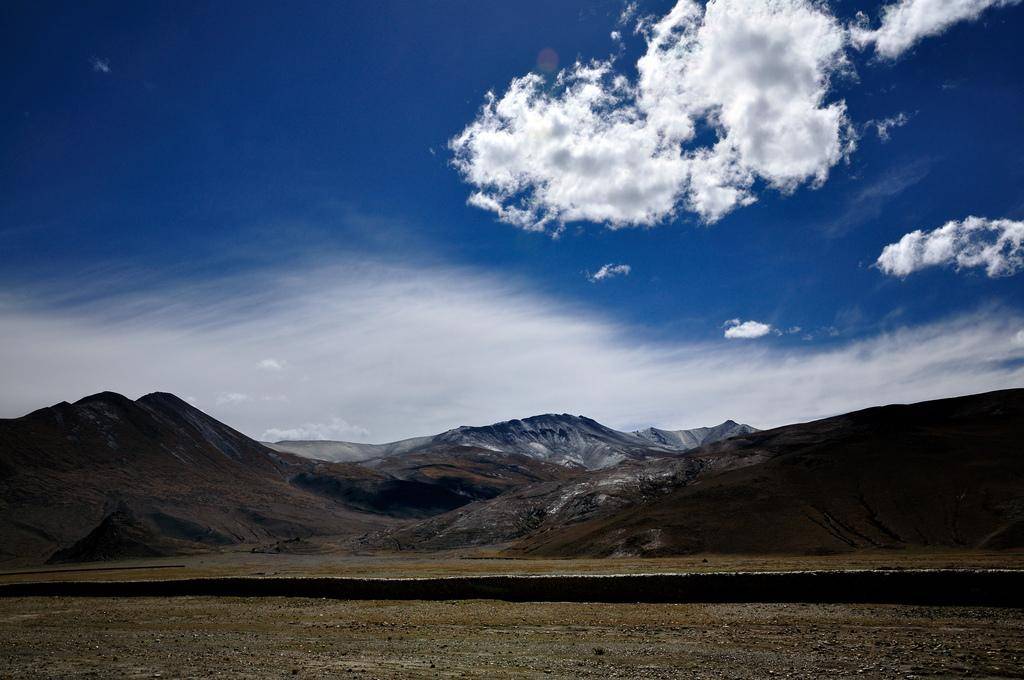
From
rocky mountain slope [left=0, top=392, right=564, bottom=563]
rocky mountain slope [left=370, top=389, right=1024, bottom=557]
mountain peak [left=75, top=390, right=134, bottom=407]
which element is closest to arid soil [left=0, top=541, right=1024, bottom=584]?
rocky mountain slope [left=370, top=389, right=1024, bottom=557]

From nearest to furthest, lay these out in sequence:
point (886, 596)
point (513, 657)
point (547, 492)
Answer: point (513, 657) < point (886, 596) < point (547, 492)

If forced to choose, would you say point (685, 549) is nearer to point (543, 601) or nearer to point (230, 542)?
point (543, 601)

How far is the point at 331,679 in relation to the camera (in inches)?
552

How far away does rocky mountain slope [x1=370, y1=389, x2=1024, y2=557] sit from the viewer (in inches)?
2645

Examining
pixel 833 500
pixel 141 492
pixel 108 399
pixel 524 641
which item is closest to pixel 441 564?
pixel 833 500

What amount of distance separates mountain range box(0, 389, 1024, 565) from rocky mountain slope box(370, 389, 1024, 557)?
285 millimetres

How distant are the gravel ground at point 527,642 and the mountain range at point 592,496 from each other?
48.0 metres

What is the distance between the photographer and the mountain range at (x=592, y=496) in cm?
7094

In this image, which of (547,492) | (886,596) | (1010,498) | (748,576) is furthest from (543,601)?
(547,492)

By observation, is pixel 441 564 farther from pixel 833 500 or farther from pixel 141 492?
pixel 141 492

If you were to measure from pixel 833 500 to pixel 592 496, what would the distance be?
154ft

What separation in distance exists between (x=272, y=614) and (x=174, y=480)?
465 ft

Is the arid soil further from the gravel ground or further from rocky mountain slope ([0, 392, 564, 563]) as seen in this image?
the gravel ground

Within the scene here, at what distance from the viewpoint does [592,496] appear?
4604 inches
